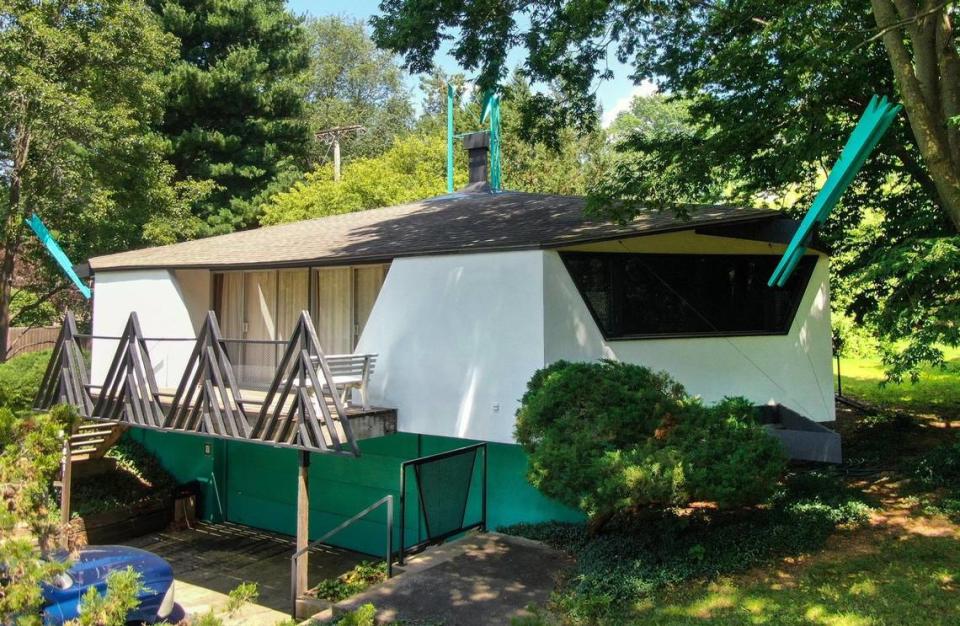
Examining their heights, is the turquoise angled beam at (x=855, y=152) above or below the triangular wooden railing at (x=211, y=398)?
above

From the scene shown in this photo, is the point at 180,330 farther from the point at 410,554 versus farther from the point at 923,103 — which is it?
the point at 923,103

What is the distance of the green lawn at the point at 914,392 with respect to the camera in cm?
1568

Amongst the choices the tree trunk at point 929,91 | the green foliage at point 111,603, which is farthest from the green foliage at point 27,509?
the tree trunk at point 929,91

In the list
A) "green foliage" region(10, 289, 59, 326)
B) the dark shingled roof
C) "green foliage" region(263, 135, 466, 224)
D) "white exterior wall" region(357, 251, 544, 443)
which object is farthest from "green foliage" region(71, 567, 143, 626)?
"green foliage" region(263, 135, 466, 224)

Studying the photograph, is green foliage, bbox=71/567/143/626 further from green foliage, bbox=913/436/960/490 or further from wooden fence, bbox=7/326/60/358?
wooden fence, bbox=7/326/60/358

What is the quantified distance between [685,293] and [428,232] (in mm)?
4103

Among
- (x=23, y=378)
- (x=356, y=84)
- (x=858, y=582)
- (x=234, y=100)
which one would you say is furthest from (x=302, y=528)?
(x=356, y=84)

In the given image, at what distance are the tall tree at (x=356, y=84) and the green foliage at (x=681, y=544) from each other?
38709mm

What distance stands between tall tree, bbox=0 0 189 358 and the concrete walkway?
43.2 feet

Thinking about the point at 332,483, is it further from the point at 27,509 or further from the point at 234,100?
the point at 234,100

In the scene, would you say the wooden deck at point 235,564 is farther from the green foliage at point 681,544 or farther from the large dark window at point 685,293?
the large dark window at point 685,293

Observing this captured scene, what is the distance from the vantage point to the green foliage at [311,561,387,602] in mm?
8758

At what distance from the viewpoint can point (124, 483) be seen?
48.0 ft

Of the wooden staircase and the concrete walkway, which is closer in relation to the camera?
the concrete walkway
